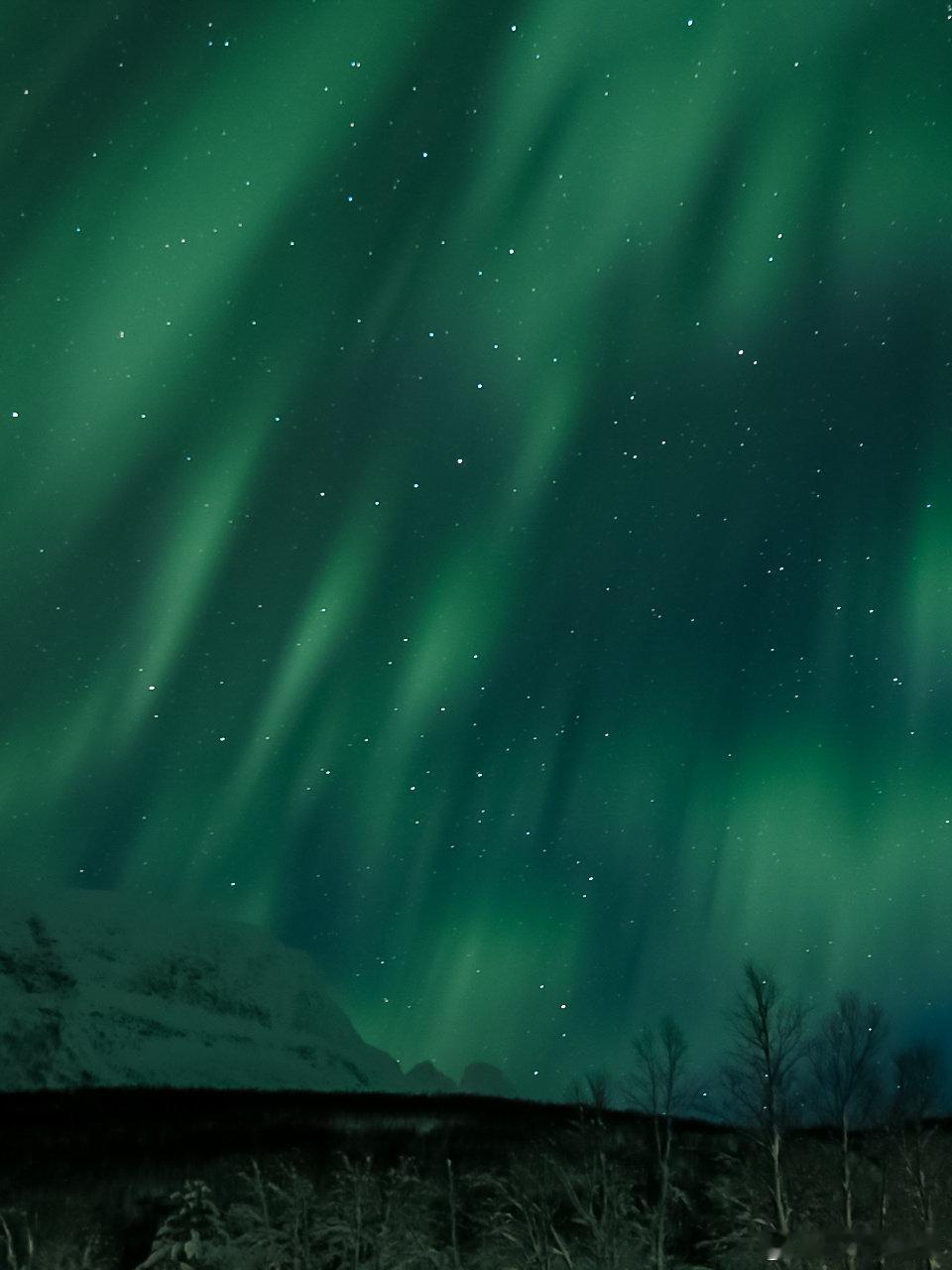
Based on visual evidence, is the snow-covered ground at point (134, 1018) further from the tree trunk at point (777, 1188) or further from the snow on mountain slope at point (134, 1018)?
the tree trunk at point (777, 1188)

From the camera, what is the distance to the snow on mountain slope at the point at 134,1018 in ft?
416

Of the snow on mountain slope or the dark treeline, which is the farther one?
the snow on mountain slope

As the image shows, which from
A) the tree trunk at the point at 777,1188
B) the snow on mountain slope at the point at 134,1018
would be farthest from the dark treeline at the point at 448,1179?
the snow on mountain slope at the point at 134,1018

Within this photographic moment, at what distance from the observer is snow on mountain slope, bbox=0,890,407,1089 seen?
127m

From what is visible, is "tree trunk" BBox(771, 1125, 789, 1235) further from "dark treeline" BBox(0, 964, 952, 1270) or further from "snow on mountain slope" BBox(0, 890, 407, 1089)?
"snow on mountain slope" BBox(0, 890, 407, 1089)

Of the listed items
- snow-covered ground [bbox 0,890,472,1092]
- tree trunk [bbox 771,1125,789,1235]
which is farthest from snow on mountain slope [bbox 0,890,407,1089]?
tree trunk [bbox 771,1125,789,1235]

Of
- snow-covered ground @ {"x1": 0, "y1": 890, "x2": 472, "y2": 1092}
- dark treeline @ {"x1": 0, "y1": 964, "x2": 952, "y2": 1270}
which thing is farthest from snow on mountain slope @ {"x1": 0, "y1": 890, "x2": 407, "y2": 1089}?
dark treeline @ {"x1": 0, "y1": 964, "x2": 952, "y2": 1270}

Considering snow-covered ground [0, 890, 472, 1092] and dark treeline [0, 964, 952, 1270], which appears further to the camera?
snow-covered ground [0, 890, 472, 1092]

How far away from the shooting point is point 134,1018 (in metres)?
152

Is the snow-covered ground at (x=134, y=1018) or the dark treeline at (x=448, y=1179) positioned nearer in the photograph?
the dark treeline at (x=448, y=1179)

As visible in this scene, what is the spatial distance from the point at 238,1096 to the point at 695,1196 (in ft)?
108

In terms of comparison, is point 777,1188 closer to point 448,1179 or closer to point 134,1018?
point 448,1179

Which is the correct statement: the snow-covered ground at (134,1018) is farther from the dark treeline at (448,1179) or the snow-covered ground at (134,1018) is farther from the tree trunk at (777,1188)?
the tree trunk at (777,1188)

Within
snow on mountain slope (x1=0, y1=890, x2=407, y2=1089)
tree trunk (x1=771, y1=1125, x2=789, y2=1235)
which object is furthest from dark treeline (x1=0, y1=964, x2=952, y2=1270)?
snow on mountain slope (x1=0, y1=890, x2=407, y2=1089)
